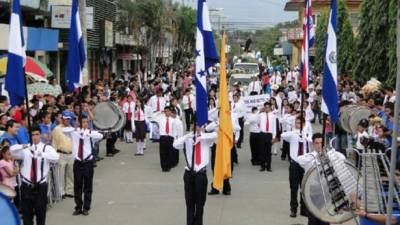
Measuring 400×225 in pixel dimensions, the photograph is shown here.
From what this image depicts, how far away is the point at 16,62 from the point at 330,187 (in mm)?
4921

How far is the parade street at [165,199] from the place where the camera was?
1226cm

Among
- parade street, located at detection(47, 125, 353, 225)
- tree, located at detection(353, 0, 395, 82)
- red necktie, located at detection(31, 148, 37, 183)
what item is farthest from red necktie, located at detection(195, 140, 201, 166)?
tree, located at detection(353, 0, 395, 82)

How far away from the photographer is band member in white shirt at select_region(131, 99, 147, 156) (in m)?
20.0

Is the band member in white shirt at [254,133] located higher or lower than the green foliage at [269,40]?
→ lower

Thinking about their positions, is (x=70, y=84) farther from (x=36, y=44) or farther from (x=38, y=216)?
(x=36, y=44)

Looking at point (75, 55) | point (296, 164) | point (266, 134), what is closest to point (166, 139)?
point (266, 134)

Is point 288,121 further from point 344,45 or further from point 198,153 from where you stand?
point 344,45

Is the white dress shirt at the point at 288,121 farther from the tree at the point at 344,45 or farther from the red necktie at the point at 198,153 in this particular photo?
the tree at the point at 344,45

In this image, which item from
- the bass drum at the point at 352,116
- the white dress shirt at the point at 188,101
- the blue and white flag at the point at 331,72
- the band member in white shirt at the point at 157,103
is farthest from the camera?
the white dress shirt at the point at 188,101

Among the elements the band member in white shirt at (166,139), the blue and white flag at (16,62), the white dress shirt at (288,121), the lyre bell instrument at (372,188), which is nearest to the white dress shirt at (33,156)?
the blue and white flag at (16,62)

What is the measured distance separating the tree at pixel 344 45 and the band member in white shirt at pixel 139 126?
795 inches

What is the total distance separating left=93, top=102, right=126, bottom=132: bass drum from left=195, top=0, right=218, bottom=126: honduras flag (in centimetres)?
685

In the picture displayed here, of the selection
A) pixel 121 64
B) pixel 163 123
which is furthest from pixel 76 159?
pixel 121 64

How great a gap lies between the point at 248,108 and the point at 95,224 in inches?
297
